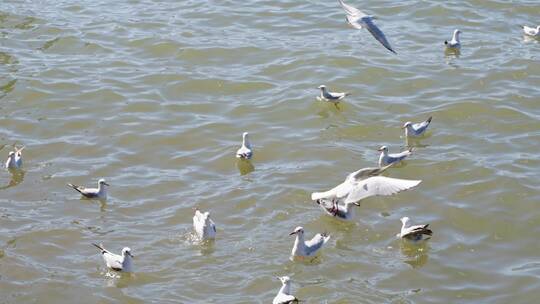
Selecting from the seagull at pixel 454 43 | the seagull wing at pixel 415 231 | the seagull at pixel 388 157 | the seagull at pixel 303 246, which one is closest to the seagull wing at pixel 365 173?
the seagull wing at pixel 415 231

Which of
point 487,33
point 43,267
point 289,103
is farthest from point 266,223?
point 487,33

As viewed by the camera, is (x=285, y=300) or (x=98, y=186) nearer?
(x=285, y=300)

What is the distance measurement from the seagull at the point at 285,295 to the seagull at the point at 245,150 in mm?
4102

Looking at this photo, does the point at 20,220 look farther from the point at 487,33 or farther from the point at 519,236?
the point at 487,33

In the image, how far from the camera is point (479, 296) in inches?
480

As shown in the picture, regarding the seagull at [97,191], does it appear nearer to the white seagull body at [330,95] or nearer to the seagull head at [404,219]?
the seagull head at [404,219]

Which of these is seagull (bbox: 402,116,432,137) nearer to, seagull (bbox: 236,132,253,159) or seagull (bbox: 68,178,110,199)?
seagull (bbox: 236,132,253,159)

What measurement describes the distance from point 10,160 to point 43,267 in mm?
3211

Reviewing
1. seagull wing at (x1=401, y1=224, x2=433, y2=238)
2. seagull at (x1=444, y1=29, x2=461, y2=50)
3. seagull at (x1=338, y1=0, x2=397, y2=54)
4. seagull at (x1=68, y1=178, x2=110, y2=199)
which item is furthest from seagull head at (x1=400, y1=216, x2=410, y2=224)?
seagull at (x1=444, y1=29, x2=461, y2=50)

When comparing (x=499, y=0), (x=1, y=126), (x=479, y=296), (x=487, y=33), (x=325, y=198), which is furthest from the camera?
(x=499, y=0)

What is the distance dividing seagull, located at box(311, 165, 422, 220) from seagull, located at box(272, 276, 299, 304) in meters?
2.24

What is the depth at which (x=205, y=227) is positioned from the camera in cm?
1321

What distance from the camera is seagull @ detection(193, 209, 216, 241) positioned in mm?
13227

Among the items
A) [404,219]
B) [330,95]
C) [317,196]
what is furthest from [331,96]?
[404,219]
